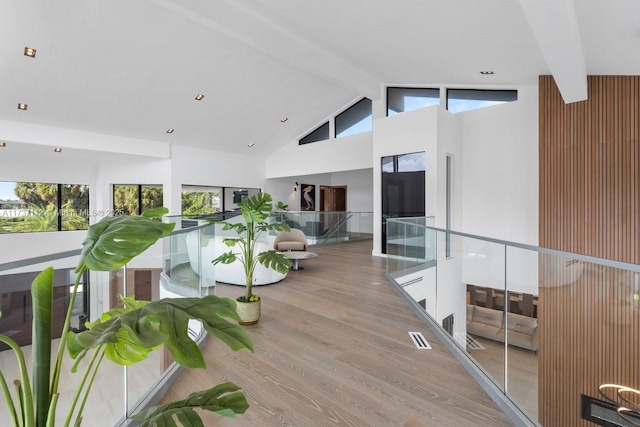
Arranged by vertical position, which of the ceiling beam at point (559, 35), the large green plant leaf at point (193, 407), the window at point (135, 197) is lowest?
the large green plant leaf at point (193, 407)

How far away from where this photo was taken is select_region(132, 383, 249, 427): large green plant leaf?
92cm

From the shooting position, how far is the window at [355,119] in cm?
1030

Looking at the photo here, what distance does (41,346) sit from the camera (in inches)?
39.3

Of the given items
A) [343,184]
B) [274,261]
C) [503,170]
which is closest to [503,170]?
[503,170]

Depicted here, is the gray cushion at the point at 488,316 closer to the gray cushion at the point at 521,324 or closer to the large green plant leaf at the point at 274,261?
the gray cushion at the point at 521,324

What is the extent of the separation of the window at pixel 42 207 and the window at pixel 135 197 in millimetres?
1040

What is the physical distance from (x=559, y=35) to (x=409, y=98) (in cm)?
519

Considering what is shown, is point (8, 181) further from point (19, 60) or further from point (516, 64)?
point (516, 64)

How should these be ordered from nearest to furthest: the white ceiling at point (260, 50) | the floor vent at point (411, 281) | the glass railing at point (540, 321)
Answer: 1. the glass railing at point (540, 321)
2. the white ceiling at point (260, 50)
3. the floor vent at point (411, 281)

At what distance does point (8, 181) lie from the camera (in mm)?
9695

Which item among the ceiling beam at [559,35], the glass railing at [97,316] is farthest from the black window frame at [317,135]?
the glass railing at [97,316]

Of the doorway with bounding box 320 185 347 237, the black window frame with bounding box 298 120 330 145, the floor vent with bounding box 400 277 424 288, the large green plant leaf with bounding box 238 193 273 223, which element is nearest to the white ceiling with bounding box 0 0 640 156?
the black window frame with bounding box 298 120 330 145

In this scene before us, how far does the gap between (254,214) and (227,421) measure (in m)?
1.89

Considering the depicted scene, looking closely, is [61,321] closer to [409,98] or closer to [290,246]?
[290,246]
